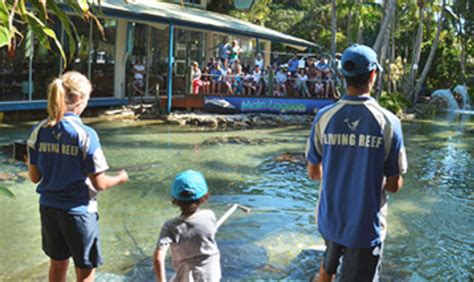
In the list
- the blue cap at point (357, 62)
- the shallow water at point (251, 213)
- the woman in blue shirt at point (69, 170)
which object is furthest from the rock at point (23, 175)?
the blue cap at point (357, 62)

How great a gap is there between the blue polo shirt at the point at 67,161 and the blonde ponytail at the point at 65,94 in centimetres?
6

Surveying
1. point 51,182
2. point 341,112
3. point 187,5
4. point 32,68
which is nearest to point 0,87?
point 32,68

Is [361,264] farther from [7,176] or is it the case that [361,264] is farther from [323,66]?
[323,66]

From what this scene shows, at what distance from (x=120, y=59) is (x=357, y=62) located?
59.1 feet

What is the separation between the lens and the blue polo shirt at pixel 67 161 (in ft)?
11.8

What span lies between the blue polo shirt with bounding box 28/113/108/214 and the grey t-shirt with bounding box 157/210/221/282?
815mm

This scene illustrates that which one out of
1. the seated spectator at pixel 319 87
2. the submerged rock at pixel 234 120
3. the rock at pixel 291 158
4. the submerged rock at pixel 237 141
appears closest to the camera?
the rock at pixel 291 158

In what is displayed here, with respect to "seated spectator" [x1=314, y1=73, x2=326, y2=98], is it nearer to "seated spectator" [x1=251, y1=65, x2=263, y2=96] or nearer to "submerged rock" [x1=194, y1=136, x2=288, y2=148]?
"seated spectator" [x1=251, y1=65, x2=263, y2=96]

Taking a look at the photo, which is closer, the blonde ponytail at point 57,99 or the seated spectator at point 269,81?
the blonde ponytail at point 57,99

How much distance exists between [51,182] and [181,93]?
1940cm

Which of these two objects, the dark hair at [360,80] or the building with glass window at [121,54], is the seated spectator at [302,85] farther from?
the dark hair at [360,80]

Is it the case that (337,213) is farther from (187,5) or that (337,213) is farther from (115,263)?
(187,5)

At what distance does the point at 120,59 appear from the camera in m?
20.5

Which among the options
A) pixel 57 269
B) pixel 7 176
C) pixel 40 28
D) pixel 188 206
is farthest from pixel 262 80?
pixel 40 28
